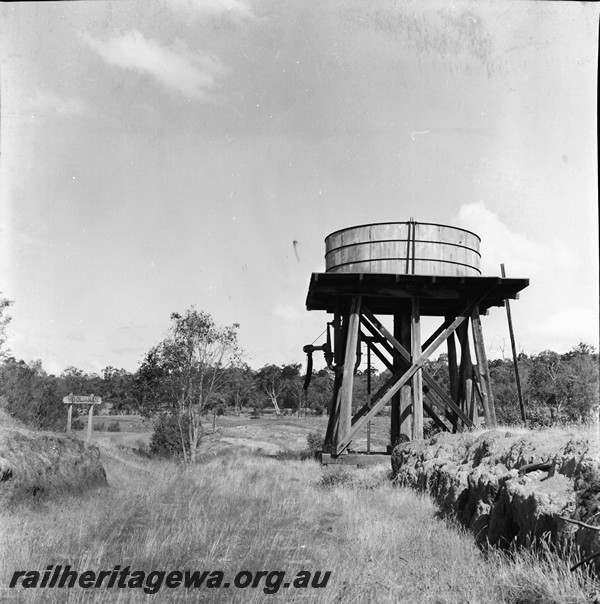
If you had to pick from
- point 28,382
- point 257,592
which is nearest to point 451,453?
point 257,592

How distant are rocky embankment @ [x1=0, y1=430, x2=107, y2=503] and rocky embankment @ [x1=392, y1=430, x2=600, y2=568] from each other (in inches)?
229

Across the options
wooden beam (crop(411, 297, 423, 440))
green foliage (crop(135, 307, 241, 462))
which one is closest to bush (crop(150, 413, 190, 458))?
green foliage (crop(135, 307, 241, 462))

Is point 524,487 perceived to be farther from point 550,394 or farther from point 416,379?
point 550,394

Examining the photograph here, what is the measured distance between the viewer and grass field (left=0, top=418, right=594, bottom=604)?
419cm

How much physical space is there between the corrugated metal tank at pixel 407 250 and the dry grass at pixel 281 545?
459 cm

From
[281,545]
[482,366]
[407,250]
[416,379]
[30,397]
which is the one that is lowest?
[281,545]

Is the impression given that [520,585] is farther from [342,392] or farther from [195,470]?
[195,470]

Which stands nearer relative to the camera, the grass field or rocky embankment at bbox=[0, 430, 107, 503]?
the grass field

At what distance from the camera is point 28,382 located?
2117 centimetres

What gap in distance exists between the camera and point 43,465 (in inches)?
352

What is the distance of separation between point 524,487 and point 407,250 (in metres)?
7.66

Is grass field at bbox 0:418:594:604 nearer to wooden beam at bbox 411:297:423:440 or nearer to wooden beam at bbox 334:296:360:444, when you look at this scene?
wooden beam at bbox 334:296:360:444

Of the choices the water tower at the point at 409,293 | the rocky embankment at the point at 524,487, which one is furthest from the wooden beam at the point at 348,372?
the rocky embankment at the point at 524,487

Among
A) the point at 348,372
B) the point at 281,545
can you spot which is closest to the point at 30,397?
the point at 348,372
